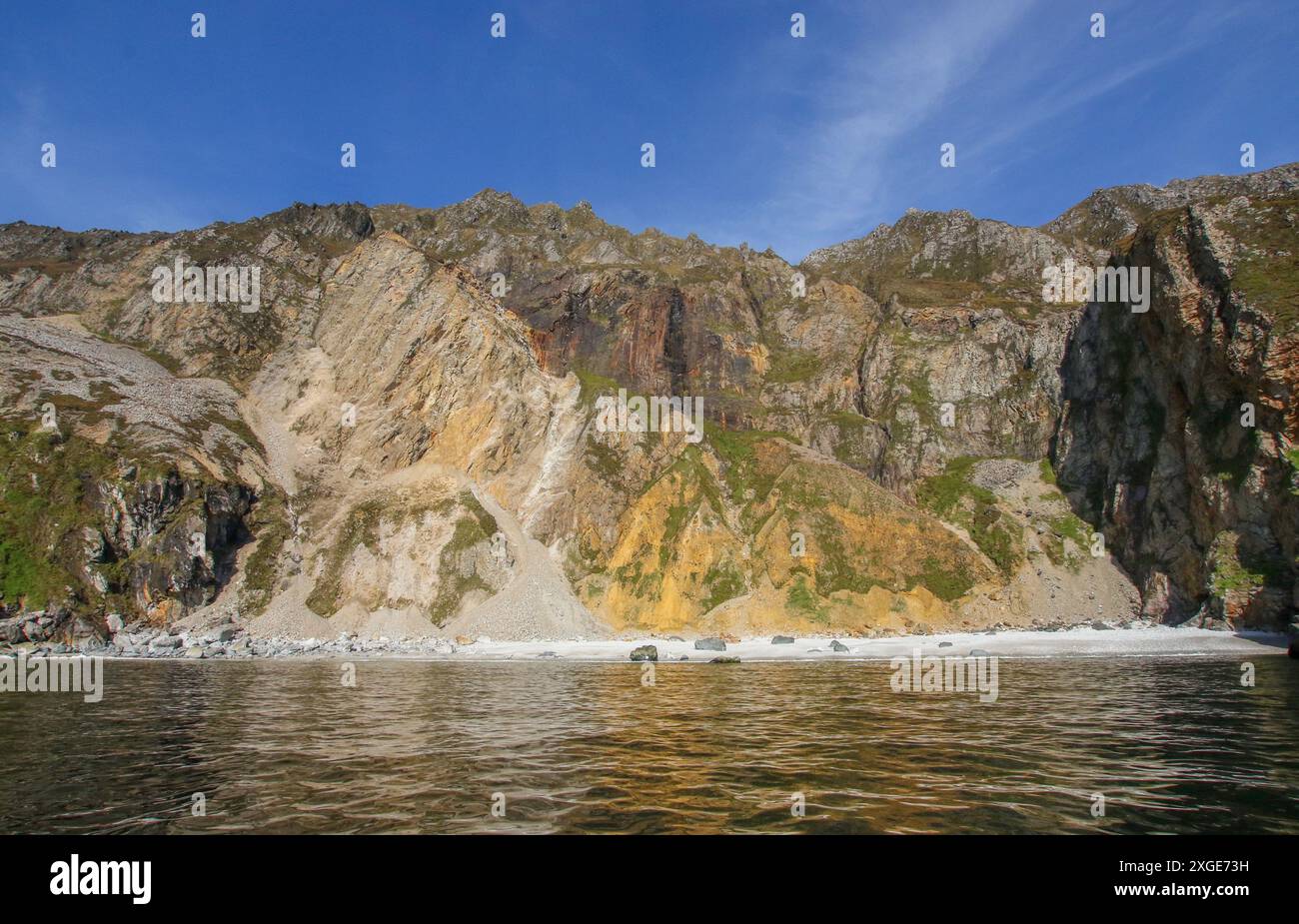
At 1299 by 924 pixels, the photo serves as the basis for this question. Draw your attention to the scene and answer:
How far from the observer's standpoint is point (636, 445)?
112m

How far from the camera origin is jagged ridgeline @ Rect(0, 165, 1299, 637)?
7788cm

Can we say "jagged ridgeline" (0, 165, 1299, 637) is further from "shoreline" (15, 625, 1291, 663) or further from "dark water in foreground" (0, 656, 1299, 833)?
"dark water in foreground" (0, 656, 1299, 833)

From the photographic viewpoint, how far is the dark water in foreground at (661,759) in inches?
506

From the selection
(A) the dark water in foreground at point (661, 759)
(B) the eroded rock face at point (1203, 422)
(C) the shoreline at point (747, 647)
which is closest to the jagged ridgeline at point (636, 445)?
(B) the eroded rock face at point (1203, 422)

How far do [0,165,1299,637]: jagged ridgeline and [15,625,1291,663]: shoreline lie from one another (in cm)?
615

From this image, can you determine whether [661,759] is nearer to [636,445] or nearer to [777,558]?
[777,558]

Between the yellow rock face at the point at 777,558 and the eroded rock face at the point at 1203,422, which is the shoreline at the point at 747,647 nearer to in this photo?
the yellow rock face at the point at 777,558

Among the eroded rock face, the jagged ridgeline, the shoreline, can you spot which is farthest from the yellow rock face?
the eroded rock face

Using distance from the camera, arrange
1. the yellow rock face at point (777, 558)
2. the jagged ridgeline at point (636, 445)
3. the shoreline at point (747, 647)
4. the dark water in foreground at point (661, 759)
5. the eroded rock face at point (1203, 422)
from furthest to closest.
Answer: the yellow rock face at point (777, 558), the jagged ridgeline at point (636, 445), the eroded rock face at point (1203, 422), the shoreline at point (747, 647), the dark water in foreground at point (661, 759)

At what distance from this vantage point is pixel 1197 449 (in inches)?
3194

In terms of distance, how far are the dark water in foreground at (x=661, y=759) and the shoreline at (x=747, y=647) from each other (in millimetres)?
26208

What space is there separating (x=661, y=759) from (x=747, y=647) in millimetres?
56986

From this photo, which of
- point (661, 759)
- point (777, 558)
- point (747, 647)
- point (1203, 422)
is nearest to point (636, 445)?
point (777, 558)

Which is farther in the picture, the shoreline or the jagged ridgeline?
the jagged ridgeline
